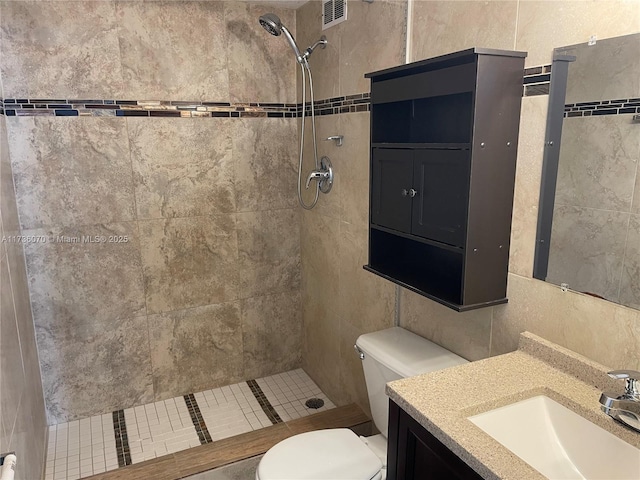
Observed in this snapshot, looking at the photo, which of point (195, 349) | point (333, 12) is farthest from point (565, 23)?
point (195, 349)

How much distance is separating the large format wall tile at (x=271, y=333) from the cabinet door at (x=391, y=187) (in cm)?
134

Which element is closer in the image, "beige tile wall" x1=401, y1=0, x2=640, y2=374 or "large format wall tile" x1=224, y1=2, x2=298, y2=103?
"beige tile wall" x1=401, y1=0, x2=640, y2=374

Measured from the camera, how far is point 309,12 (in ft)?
8.15

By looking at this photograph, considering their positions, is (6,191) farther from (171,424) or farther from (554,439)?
(554,439)

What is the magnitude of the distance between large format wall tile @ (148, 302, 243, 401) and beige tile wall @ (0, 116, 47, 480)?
61 centimetres

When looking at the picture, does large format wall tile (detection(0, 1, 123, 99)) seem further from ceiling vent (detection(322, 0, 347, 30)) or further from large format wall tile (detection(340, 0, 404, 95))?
large format wall tile (detection(340, 0, 404, 95))

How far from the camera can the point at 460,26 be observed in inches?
59.9

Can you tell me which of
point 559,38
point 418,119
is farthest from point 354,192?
point 559,38

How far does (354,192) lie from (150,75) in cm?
123

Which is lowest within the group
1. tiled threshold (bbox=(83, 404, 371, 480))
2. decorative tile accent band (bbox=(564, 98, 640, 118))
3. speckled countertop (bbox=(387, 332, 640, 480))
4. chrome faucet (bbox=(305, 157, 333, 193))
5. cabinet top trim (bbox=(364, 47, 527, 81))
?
tiled threshold (bbox=(83, 404, 371, 480))

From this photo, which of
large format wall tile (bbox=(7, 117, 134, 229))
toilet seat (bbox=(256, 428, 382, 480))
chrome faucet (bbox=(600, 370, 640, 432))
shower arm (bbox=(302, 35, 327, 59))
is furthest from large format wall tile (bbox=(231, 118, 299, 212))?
chrome faucet (bbox=(600, 370, 640, 432))

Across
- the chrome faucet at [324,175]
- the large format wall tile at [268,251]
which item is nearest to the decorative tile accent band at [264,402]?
the large format wall tile at [268,251]

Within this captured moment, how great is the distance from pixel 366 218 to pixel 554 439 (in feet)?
4.00

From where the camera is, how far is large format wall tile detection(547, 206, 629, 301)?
1132 mm
